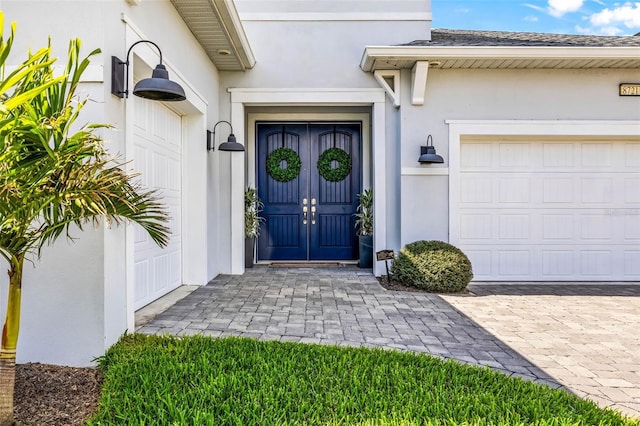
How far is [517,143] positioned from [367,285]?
10.1 ft

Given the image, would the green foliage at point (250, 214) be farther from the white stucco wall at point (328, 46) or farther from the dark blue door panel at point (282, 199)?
the white stucco wall at point (328, 46)

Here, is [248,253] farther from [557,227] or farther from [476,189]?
[557,227]

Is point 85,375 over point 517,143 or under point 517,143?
under

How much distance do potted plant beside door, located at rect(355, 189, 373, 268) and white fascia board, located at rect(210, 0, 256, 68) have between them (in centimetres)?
284

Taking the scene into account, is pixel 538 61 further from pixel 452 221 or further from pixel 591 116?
pixel 452 221

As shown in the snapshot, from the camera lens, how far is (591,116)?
6168 millimetres

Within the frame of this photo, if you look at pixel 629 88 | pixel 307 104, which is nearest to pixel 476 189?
pixel 629 88

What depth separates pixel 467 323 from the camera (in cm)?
402

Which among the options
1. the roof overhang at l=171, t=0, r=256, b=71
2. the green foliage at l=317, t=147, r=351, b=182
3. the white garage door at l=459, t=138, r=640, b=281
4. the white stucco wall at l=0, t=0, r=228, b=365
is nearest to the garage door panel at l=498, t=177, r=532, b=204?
the white garage door at l=459, t=138, r=640, b=281

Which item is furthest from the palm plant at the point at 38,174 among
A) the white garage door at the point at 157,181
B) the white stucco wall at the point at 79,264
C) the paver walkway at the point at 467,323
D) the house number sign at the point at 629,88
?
the house number sign at the point at 629,88

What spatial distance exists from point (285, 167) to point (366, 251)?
2108 millimetres

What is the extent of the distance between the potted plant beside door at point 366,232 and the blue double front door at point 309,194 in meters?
0.54

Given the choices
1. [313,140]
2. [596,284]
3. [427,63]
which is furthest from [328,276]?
[596,284]

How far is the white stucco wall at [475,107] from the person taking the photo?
616 centimetres
